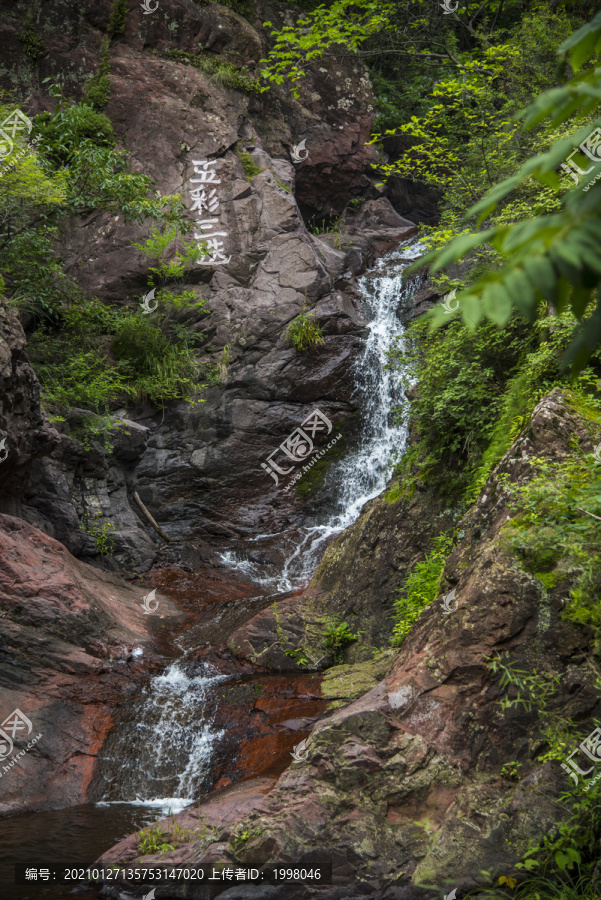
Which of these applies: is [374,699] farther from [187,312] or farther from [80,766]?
[187,312]

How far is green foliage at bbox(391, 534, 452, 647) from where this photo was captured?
6168mm

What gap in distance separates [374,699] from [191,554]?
8074 millimetres

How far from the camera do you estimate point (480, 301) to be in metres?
1.19

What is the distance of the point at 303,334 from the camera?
45.6 ft

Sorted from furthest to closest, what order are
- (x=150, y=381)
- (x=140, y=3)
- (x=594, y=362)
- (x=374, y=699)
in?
(x=140, y=3), (x=150, y=381), (x=594, y=362), (x=374, y=699)

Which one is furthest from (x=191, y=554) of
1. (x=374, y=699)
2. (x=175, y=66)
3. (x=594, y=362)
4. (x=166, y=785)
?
(x=175, y=66)

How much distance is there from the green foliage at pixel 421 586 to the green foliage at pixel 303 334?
8.18 m

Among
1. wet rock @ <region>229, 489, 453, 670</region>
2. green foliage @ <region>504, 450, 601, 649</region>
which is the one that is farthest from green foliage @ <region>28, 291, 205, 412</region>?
green foliage @ <region>504, 450, 601, 649</region>

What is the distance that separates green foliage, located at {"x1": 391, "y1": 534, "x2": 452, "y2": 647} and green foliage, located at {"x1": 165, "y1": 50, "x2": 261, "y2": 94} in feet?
47.5

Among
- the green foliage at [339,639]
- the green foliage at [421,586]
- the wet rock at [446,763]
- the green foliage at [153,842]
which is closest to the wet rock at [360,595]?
the green foliage at [339,639]

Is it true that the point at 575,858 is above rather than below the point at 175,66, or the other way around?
below

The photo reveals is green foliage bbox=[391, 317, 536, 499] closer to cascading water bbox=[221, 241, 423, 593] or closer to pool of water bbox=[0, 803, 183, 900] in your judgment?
pool of water bbox=[0, 803, 183, 900]

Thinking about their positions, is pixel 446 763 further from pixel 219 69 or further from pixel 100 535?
pixel 219 69

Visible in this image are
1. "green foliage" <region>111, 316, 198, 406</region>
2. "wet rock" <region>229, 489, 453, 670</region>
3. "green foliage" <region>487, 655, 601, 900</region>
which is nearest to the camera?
"green foliage" <region>487, 655, 601, 900</region>
